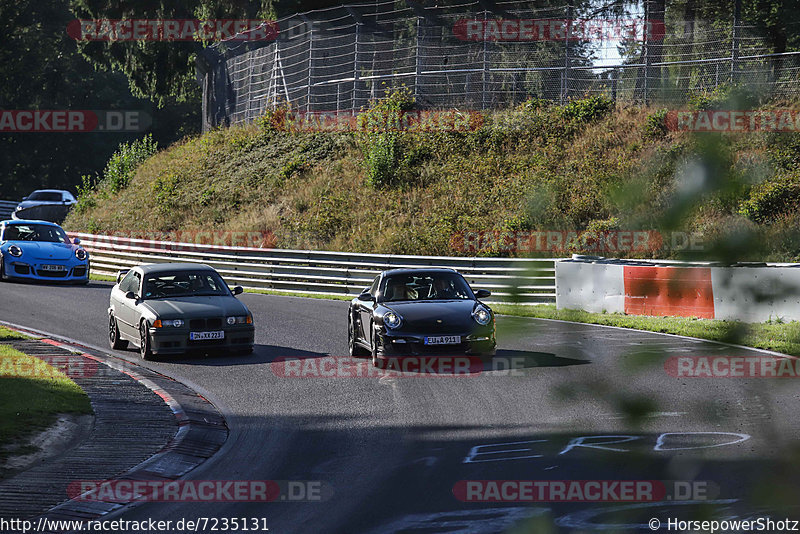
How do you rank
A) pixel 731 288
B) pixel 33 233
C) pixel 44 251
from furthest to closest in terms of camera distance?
1. pixel 33 233
2. pixel 44 251
3. pixel 731 288

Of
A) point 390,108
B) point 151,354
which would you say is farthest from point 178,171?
point 151,354

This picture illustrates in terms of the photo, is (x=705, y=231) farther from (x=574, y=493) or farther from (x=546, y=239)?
(x=574, y=493)

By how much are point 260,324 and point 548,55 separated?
693 inches

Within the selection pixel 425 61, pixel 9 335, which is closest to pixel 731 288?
pixel 9 335

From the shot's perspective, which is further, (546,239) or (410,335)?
(410,335)

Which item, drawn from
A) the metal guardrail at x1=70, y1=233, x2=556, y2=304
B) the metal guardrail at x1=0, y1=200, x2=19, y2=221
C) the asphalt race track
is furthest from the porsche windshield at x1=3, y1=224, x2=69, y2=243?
the metal guardrail at x1=0, y1=200, x2=19, y2=221

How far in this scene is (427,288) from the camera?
48.8ft

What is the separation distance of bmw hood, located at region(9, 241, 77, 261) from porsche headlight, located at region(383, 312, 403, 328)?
15.4 metres

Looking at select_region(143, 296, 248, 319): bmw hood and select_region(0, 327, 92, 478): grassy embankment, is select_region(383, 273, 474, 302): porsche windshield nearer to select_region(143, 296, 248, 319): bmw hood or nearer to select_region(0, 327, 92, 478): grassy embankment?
select_region(143, 296, 248, 319): bmw hood

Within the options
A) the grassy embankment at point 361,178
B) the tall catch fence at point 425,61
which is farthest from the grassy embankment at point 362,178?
the tall catch fence at point 425,61

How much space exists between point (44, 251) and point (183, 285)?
11.9 m

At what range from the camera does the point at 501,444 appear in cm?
875

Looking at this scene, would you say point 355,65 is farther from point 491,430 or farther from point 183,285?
point 491,430

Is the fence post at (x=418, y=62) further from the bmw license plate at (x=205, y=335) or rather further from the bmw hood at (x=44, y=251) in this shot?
the bmw license plate at (x=205, y=335)
